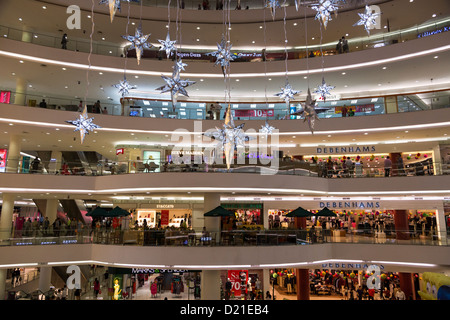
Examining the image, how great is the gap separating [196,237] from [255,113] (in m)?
9.06

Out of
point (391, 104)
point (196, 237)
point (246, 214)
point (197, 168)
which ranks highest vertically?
point (391, 104)

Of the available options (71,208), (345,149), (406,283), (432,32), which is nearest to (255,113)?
(345,149)

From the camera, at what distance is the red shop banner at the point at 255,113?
19.5 m

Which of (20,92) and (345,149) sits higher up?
(20,92)

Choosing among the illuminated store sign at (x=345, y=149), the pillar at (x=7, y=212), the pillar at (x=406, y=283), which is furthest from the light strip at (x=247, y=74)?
the pillar at (x=406, y=283)

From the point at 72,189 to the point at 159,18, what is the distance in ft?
35.7

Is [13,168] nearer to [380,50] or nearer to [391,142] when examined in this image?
[380,50]

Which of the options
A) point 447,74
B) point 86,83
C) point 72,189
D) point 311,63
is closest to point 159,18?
point 86,83

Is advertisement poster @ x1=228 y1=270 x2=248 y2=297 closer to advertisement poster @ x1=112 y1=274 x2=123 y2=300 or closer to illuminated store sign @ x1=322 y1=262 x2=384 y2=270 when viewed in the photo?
illuminated store sign @ x1=322 y1=262 x2=384 y2=270

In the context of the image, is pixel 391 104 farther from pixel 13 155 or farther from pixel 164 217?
pixel 13 155

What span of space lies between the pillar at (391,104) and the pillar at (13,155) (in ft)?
64.5

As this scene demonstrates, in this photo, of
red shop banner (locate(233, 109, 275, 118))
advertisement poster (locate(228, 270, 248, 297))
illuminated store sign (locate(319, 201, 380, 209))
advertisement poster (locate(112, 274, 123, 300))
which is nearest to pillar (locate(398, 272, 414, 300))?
illuminated store sign (locate(319, 201, 380, 209))

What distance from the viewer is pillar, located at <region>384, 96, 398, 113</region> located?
57.5ft

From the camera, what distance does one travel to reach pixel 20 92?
60.2 ft
